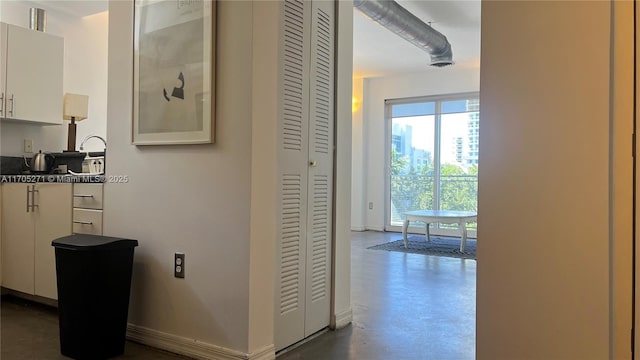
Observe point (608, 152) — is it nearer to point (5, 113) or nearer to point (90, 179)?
point (90, 179)

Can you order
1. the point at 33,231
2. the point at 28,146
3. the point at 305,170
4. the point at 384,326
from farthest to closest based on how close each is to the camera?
1. the point at 28,146
2. the point at 33,231
3. the point at 384,326
4. the point at 305,170

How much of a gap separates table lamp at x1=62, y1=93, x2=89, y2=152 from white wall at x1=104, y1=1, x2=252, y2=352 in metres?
1.63

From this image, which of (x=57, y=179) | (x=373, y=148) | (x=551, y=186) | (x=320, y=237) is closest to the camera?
(x=551, y=186)

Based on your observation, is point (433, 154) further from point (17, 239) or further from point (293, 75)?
point (17, 239)

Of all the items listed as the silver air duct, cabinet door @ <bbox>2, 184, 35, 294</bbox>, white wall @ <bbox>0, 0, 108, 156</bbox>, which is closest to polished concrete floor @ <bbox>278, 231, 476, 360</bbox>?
cabinet door @ <bbox>2, 184, 35, 294</bbox>

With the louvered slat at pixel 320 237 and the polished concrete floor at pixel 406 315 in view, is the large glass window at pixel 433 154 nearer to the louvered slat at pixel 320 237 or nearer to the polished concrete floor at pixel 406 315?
the polished concrete floor at pixel 406 315

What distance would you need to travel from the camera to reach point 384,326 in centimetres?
277

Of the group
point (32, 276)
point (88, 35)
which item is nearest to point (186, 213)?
point (32, 276)

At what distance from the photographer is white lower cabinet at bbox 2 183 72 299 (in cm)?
286

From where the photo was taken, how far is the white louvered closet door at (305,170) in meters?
2.33

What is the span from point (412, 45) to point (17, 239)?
463cm

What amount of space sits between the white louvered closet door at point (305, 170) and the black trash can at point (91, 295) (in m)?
0.78

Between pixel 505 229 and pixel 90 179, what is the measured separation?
7.67 ft

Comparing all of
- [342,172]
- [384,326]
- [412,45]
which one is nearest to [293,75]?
[342,172]
